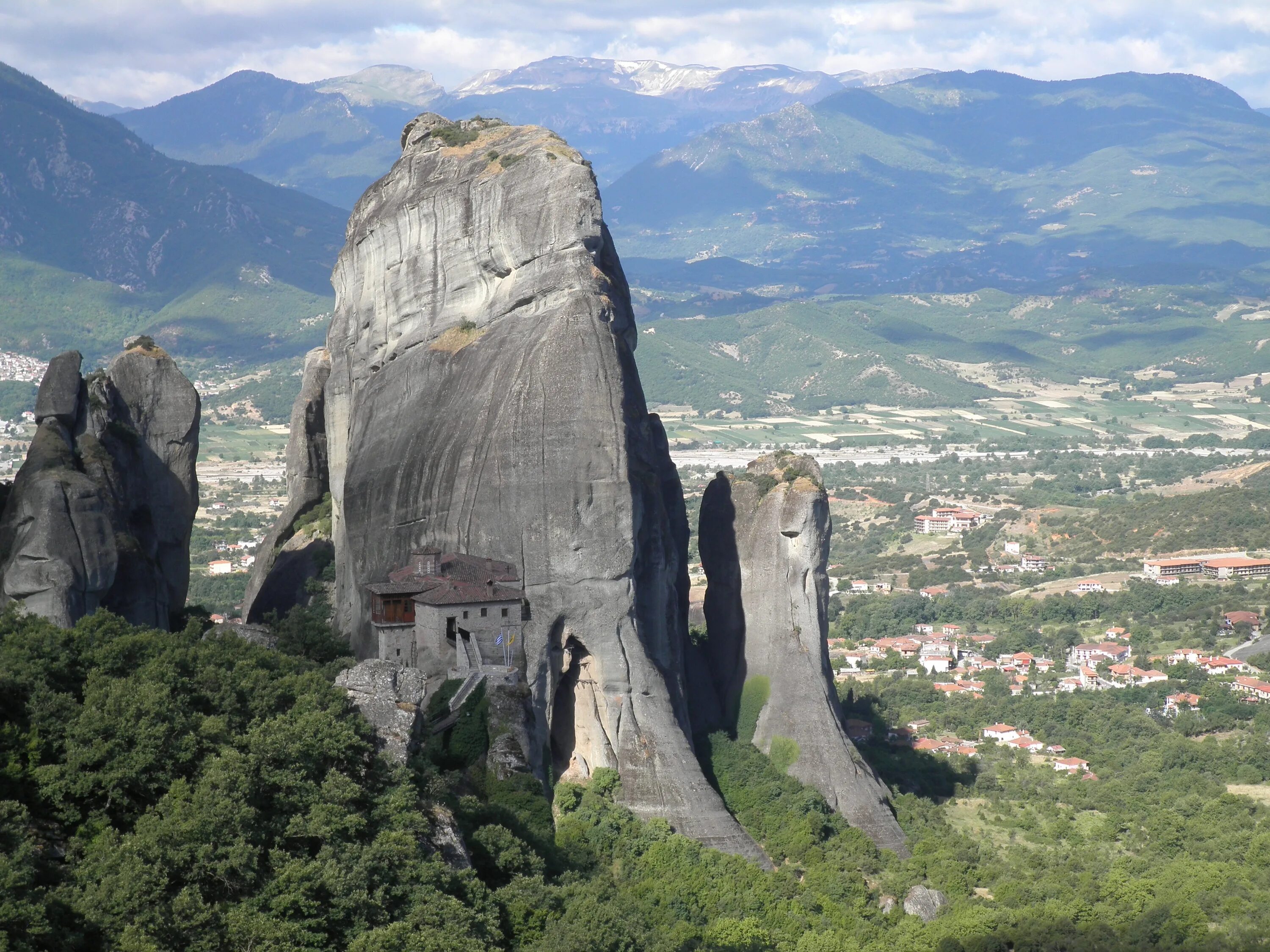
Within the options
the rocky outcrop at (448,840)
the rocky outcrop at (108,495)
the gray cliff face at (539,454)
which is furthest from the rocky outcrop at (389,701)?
the rocky outcrop at (108,495)

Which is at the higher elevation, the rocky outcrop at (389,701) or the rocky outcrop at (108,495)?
the rocky outcrop at (108,495)

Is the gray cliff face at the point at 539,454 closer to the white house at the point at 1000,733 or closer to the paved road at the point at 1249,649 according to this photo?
the white house at the point at 1000,733

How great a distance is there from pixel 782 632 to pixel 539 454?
12.3 meters

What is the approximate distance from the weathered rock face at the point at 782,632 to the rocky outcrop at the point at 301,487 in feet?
50.6

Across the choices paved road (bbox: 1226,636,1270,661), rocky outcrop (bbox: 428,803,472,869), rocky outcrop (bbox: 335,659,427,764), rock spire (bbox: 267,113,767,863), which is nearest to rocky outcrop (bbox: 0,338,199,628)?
rock spire (bbox: 267,113,767,863)

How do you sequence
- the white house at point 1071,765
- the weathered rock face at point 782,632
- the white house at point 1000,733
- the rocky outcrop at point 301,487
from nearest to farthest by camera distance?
the weathered rock face at point 782,632 → the rocky outcrop at point 301,487 → the white house at point 1071,765 → the white house at point 1000,733

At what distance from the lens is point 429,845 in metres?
34.9

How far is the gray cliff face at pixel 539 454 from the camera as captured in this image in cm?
5269

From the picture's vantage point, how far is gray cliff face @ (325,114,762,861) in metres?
52.7

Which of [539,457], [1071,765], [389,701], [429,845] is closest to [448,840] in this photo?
[429,845]

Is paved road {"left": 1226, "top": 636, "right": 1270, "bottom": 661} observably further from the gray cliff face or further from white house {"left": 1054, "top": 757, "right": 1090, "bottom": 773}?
the gray cliff face

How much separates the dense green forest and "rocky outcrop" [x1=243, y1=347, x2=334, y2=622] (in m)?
10.4

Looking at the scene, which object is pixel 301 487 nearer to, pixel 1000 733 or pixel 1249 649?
pixel 1000 733

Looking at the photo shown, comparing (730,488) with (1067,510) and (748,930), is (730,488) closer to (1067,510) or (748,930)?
(748,930)
